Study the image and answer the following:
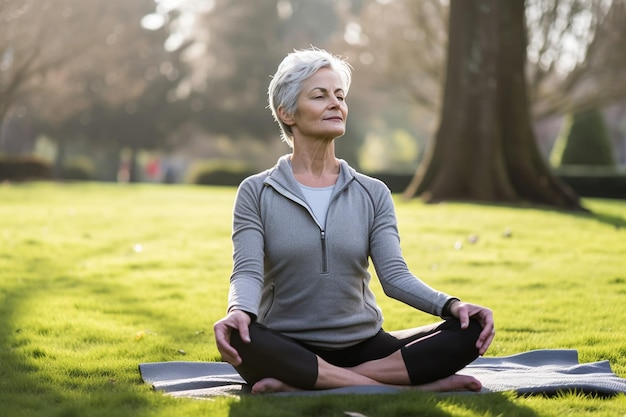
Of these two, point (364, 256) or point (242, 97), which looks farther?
point (242, 97)

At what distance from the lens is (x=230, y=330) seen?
11.9ft

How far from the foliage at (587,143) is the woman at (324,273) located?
85.1ft

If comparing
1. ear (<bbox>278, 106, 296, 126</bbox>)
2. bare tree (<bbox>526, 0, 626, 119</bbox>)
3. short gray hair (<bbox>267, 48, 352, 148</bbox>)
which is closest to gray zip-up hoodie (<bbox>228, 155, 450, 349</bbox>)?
ear (<bbox>278, 106, 296, 126</bbox>)

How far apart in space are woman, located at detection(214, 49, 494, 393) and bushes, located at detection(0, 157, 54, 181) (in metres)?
24.8

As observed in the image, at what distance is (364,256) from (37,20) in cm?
2464

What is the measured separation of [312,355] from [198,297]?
373 cm

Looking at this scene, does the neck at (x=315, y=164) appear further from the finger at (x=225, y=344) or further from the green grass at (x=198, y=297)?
the green grass at (x=198, y=297)

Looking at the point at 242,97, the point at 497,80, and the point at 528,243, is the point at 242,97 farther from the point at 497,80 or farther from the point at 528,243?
the point at 528,243

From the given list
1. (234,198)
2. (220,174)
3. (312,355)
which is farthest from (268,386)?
(220,174)

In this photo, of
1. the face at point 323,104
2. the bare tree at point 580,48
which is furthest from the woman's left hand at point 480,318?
the bare tree at point 580,48

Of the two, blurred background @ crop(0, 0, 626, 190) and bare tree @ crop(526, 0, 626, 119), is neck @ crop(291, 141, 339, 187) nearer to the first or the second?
blurred background @ crop(0, 0, 626, 190)

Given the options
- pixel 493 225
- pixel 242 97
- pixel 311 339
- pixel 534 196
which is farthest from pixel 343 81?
pixel 242 97

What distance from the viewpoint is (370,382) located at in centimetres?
390

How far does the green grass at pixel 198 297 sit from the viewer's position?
368cm
